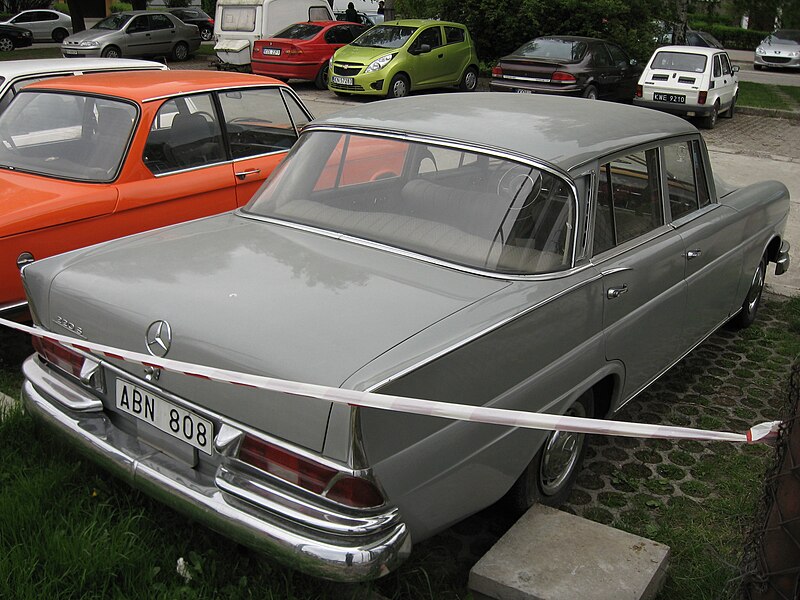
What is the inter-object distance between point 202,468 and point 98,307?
2.37 feet

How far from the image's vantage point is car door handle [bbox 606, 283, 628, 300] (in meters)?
3.58

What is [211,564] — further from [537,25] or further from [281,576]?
[537,25]

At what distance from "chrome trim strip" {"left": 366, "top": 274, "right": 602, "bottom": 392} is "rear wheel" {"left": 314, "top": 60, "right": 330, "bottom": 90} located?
1732cm

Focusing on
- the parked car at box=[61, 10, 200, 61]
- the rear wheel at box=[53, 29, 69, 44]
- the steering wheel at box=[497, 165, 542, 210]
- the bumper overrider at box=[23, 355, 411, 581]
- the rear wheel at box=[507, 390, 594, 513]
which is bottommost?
the rear wheel at box=[53, 29, 69, 44]

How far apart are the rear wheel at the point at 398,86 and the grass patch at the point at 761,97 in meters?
7.88

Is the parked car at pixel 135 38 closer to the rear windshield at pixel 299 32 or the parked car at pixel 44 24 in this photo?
the rear windshield at pixel 299 32

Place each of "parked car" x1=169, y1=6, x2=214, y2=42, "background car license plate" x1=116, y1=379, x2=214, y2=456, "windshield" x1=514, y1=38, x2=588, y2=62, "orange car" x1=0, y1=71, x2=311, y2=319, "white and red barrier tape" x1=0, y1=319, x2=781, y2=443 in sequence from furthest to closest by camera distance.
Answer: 1. "parked car" x1=169, y1=6, x2=214, y2=42
2. "windshield" x1=514, y1=38, x2=588, y2=62
3. "orange car" x1=0, y1=71, x2=311, y2=319
4. "background car license plate" x1=116, y1=379, x2=214, y2=456
5. "white and red barrier tape" x1=0, y1=319, x2=781, y2=443

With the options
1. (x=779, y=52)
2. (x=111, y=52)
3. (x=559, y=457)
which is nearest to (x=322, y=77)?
(x=111, y=52)

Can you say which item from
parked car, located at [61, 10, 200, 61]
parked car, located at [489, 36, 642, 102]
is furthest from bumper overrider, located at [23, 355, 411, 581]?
parked car, located at [61, 10, 200, 61]

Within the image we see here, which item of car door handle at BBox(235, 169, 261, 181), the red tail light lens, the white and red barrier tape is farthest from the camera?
car door handle at BBox(235, 169, 261, 181)

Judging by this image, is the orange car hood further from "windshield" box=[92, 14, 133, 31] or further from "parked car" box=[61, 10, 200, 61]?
"windshield" box=[92, 14, 133, 31]

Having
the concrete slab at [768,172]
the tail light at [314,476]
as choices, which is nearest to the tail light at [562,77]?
the concrete slab at [768,172]

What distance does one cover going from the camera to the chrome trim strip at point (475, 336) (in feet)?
8.25

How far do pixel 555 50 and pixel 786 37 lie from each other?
20.2m
